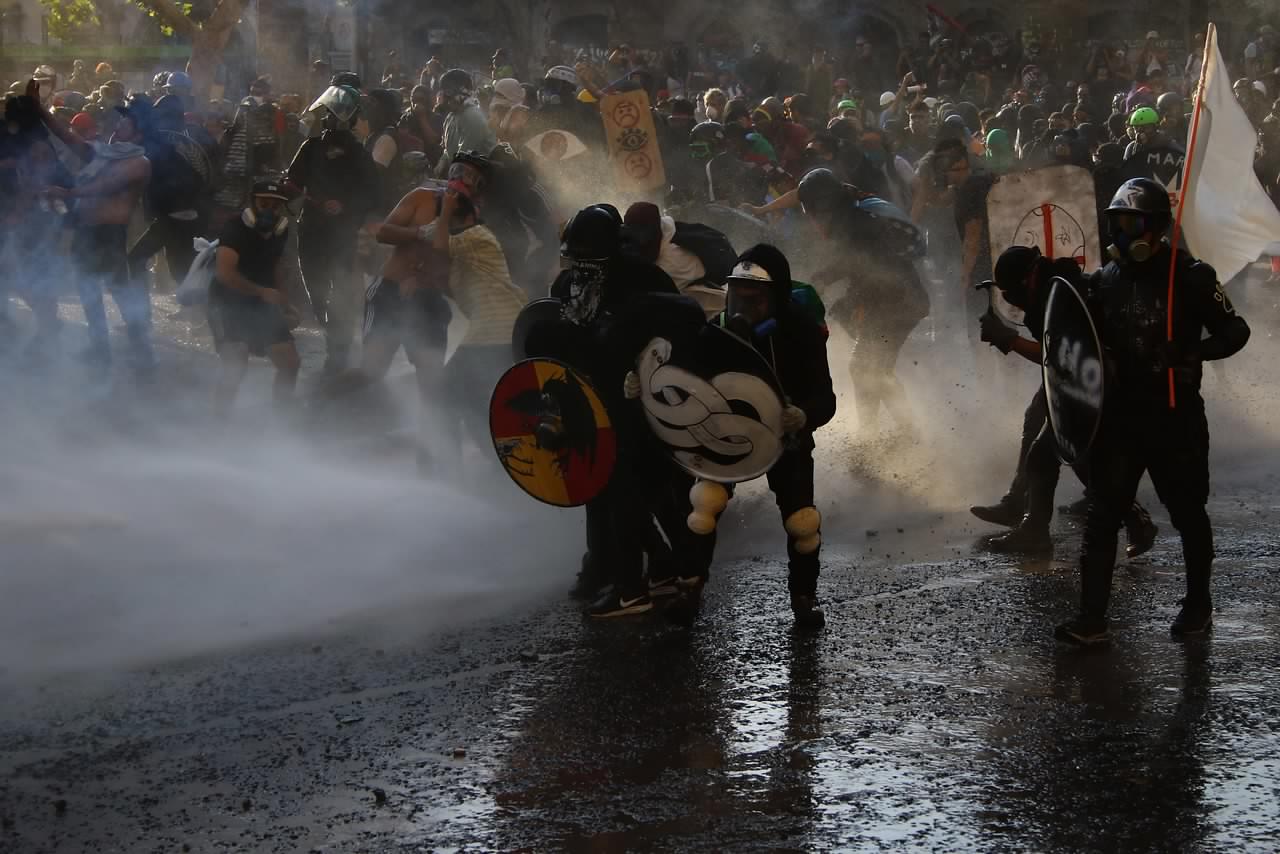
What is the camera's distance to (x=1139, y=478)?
6.04 m

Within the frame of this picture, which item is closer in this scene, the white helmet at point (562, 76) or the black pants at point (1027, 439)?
Answer: the black pants at point (1027, 439)

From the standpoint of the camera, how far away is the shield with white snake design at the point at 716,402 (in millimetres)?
5992

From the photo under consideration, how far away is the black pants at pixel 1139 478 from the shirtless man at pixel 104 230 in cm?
792

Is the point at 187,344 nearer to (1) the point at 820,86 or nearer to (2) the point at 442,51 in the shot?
(1) the point at 820,86

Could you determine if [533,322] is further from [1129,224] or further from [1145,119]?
[1145,119]

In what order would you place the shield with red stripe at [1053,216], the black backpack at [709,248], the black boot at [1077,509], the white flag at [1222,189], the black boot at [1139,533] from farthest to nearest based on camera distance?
the shield with red stripe at [1053,216], the black boot at [1077,509], the black backpack at [709,248], the black boot at [1139,533], the white flag at [1222,189]

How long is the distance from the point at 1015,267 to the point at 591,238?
61.0 inches

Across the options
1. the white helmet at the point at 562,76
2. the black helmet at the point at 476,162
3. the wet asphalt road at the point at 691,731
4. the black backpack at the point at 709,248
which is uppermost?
the white helmet at the point at 562,76

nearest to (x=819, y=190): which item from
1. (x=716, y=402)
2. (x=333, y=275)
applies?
(x=716, y=402)

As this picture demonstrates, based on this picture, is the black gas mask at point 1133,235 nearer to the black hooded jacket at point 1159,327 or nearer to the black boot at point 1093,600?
the black hooded jacket at point 1159,327

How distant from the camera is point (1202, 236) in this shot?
6.85m

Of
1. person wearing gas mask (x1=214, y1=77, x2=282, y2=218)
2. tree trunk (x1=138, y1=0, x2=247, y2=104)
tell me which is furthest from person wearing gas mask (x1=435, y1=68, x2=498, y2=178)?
tree trunk (x1=138, y1=0, x2=247, y2=104)

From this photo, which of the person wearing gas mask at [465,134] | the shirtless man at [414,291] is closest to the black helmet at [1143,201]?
the shirtless man at [414,291]

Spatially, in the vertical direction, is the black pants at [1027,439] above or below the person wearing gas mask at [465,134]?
below
